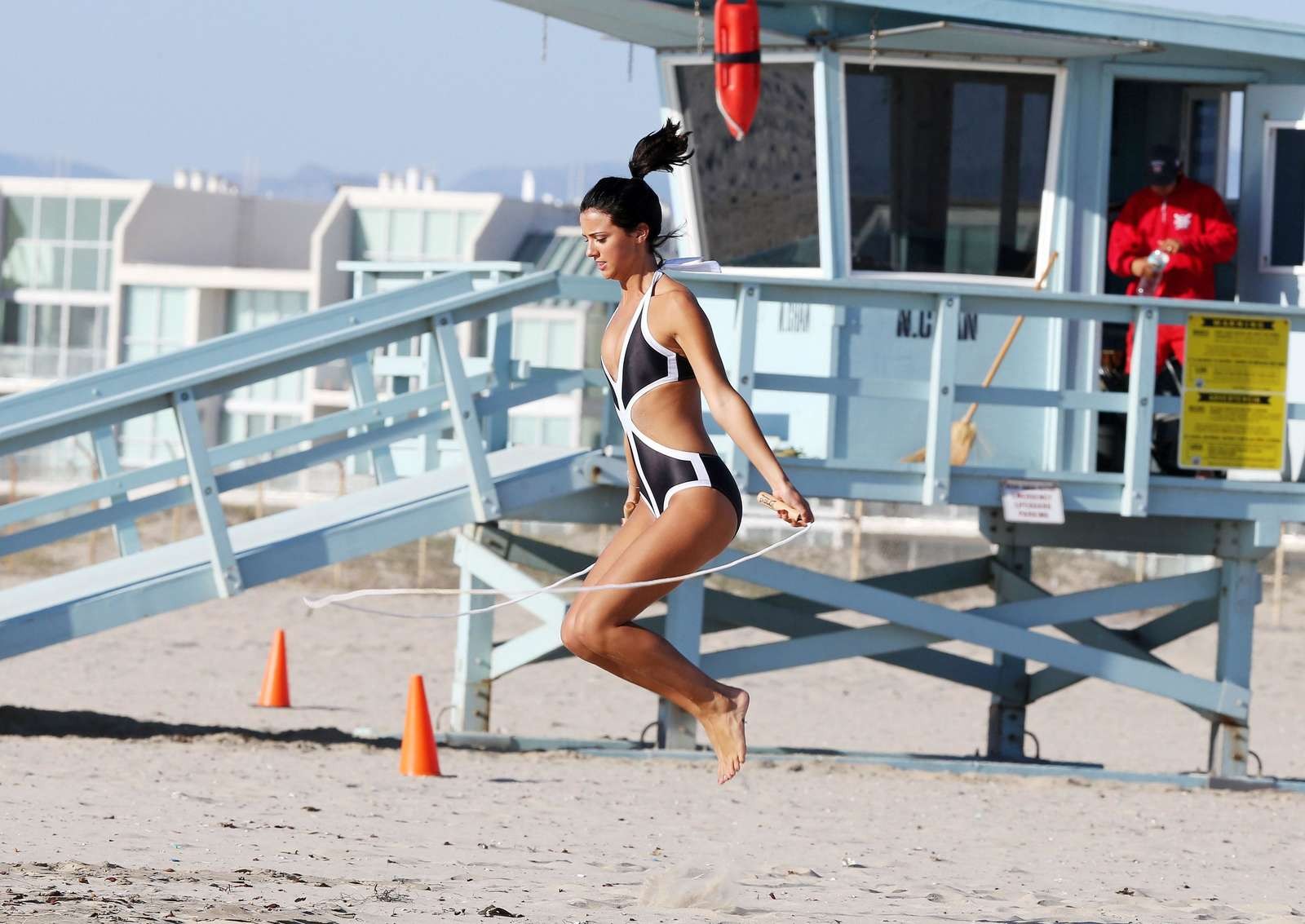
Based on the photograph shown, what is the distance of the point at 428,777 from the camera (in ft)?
35.5

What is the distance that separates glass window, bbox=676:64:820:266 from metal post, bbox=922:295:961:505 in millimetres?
1422

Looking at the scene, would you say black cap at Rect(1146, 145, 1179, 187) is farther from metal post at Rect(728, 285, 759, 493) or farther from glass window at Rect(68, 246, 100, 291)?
glass window at Rect(68, 246, 100, 291)

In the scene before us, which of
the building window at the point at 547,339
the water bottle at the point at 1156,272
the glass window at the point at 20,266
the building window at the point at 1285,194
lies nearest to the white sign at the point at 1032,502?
the water bottle at the point at 1156,272

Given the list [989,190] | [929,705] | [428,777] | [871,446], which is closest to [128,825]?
[428,777]

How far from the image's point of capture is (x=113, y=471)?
11.4 meters

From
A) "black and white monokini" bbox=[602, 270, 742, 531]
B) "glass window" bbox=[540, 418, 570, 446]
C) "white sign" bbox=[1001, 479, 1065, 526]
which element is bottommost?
"glass window" bbox=[540, 418, 570, 446]

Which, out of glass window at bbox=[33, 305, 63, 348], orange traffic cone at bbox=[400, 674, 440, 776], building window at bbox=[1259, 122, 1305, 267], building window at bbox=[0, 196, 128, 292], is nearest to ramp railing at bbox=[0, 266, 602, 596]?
orange traffic cone at bbox=[400, 674, 440, 776]

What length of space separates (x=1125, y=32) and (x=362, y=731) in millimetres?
6214

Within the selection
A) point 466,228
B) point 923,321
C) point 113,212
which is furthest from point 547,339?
point 923,321

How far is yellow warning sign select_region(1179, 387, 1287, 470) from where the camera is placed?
11391mm

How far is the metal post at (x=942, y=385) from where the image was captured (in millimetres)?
10953

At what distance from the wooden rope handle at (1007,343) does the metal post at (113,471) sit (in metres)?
4.75

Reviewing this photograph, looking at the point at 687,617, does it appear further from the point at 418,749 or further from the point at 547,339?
the point at 547,339

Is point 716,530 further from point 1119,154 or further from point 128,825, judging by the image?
point 1119,154
